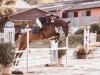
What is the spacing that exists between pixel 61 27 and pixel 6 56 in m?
4.16

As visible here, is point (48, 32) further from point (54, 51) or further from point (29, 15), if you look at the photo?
point (29, 15)

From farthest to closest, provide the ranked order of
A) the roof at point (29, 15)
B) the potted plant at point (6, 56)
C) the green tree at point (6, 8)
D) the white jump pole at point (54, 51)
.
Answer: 1. the roof at point (29, 15)
2. the green tree at point (6, 8)
3. the white jump pole at point (54, 51)
4. the potted plant at point (6, 56)

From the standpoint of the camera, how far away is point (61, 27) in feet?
59.8

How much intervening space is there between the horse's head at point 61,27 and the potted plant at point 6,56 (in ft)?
12.2

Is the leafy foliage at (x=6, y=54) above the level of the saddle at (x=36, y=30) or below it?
below

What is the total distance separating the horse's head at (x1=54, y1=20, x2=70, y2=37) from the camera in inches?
717

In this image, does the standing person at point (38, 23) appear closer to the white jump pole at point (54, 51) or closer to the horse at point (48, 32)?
the horse at point (48, 32)

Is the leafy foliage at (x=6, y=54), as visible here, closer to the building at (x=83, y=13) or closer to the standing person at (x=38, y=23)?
the standing person at (x=38, y=23)

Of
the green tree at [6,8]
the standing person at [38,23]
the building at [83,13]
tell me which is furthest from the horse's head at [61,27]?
the building at [83,13]

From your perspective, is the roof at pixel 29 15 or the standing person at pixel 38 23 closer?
the standing person at pixel 38 23

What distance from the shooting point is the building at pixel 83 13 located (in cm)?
6223

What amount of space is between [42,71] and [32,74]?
1171 millimetres

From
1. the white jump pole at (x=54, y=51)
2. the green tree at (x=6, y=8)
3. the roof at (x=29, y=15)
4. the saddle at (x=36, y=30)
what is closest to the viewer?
the saddle at (x=36, y=30)

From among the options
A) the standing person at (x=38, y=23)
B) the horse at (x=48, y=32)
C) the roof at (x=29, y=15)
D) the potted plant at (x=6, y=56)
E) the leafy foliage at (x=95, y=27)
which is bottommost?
the leafy foliage at (x=95, y=27)
